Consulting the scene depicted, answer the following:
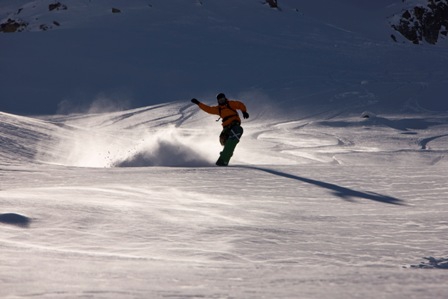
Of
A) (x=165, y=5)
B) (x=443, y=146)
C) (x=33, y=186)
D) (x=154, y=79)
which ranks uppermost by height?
(x=165, y=5)

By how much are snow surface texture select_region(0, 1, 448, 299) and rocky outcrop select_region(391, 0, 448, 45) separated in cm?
3212

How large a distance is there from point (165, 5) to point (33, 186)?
33.6 meters

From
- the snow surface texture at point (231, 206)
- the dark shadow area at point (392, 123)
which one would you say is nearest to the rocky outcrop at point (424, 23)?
the snow surface texture at point (231, 206)

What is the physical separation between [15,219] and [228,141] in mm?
7380

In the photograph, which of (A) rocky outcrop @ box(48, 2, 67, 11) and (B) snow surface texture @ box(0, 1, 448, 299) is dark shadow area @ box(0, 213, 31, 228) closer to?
(B) snow surface texture @ box(0, 1, 448, 299)

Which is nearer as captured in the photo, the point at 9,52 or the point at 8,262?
the point at 8,262

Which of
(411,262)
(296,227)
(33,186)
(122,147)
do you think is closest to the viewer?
(411,262)

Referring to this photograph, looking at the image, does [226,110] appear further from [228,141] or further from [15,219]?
[15,219]

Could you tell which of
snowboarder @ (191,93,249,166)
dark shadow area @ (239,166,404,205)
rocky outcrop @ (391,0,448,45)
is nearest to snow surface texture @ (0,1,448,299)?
dark shadow area @ (239,166,404,205)

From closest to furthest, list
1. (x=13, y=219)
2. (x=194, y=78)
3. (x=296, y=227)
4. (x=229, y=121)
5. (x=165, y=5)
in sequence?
(x=13, y=219), (x=296, y=227), (x=229, y=121), (x=194, y=78), (x=165, y=5)

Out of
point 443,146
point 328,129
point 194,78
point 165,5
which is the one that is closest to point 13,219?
point 443,146

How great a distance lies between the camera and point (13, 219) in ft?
19.8

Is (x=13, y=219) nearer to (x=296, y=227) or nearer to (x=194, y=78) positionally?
(x=296, y=227)

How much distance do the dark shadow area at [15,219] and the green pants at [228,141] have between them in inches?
281
